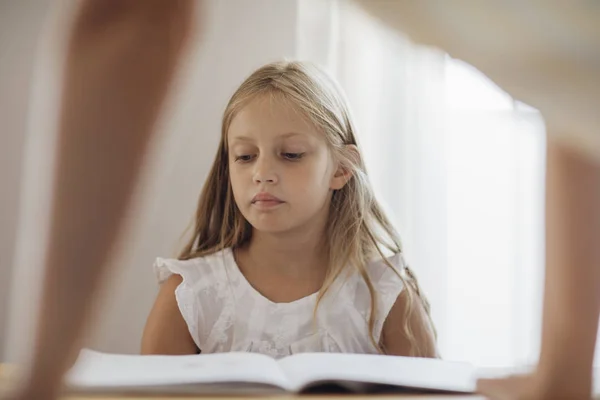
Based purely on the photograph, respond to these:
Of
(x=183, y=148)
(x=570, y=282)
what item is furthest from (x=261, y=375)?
(x=183, y=148)

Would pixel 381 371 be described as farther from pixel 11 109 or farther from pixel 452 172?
pixel 11 109

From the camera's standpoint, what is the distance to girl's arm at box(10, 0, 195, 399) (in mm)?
325

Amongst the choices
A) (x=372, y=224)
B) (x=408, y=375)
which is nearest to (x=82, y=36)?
(x=408, y=375)

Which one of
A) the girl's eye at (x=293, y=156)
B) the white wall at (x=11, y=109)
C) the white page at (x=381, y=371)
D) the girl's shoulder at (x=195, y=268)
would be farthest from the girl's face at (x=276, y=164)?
the white wall at (x=11, y=109)

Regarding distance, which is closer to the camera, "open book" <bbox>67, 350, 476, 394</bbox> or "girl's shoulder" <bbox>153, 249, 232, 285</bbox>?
"open book" <bbox>67, 350, 476, 394</bbox>

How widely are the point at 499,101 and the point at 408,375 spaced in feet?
3.54

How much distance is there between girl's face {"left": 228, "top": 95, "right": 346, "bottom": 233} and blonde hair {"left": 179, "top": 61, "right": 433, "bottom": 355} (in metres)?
0.03

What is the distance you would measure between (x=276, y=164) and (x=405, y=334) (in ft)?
1.12

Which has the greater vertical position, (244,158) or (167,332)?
(244,158)

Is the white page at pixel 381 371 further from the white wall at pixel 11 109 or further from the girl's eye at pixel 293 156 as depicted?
the white wall at pixel 11 109

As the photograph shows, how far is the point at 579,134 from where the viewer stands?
0.42 m

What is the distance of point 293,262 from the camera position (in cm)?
117

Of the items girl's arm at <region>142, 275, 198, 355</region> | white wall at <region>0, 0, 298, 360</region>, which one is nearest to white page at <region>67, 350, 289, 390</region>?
girl's arm at <region>142, 275, 198, 355</region>

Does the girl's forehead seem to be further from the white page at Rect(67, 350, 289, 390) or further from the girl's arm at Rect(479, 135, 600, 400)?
the girl's arm at Rect(479, 135, 600, 400)
